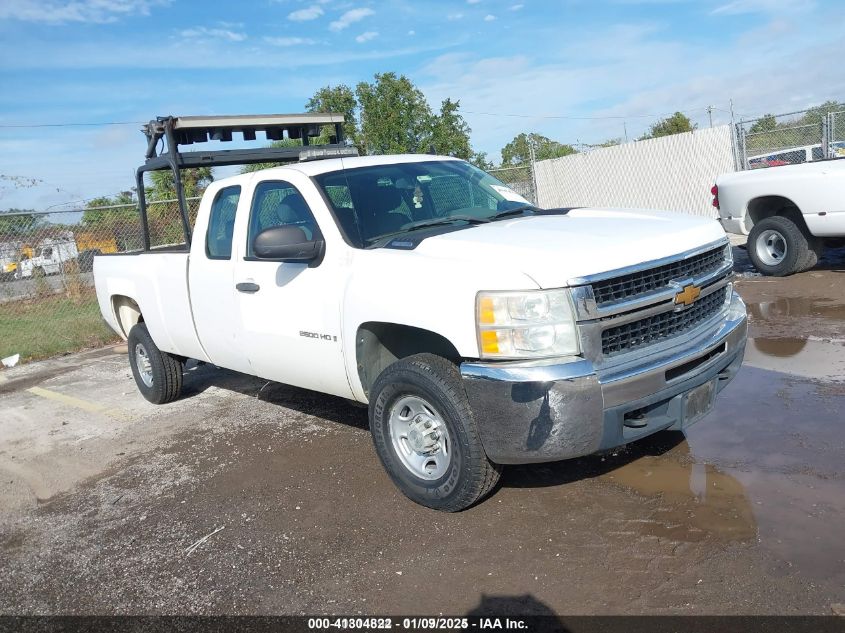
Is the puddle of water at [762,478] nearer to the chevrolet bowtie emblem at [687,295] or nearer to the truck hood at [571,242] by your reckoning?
the chevrolet bowtie emblem at [687,295]

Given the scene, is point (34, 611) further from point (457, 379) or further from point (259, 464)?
point (457, 379)

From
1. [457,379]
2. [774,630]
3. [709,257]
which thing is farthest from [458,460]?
[709,257]

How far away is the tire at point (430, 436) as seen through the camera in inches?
147

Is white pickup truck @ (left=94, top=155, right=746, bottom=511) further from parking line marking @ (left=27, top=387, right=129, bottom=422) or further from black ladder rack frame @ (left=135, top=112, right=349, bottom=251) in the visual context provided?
parking line marking @ (left=27, top=387, right=129, bottom=422)

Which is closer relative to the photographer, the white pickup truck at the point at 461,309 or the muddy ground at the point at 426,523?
the muddy ground at the point at 426,523

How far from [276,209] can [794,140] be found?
1710 centimetres

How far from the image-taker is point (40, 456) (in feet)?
20.0

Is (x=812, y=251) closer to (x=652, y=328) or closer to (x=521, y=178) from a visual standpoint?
(x=652, y=328)

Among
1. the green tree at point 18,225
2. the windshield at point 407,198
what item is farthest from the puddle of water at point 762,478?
the green tree at point 18,225

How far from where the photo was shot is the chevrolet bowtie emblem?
383 cm

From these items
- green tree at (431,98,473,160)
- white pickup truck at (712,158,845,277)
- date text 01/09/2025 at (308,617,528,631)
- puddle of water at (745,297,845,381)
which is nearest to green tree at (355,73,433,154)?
green tree at (431,98,473,160)

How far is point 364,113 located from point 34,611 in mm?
18998

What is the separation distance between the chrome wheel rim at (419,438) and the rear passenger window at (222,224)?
2006mm

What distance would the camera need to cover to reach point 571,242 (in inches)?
148
